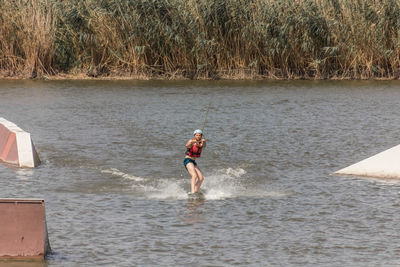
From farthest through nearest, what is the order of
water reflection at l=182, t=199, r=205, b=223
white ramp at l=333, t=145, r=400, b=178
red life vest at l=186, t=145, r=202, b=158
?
white ramp at l=333, t=145, r=400, b=178 → red life vest at l=186, t=145, r=202, b=158 → water reflection at l=182, t=199, r=205, b=223

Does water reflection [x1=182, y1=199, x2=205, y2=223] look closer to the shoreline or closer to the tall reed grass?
the tall reed grass

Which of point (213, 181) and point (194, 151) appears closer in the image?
point (194, 151)

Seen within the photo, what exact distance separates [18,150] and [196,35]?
1748 cm

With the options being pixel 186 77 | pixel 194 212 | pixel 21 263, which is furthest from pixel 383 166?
pixel 186 77

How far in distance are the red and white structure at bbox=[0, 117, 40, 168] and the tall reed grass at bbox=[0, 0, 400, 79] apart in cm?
1607

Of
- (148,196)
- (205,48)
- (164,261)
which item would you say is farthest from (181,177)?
(205,48)

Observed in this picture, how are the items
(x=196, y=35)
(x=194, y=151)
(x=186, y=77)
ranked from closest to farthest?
(x=194, y=151), (x=196, y=35), (x=186, y=77)

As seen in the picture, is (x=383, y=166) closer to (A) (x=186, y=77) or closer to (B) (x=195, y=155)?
(B) (x=195, y=155)

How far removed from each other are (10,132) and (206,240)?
7.49m

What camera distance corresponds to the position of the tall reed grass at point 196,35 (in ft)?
107

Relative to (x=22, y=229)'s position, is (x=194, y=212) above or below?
below

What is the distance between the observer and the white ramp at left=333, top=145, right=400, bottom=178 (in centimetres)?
1497

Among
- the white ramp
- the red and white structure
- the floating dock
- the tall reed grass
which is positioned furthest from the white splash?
the tall reed grass

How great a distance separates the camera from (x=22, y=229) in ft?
30.8
